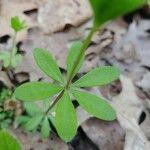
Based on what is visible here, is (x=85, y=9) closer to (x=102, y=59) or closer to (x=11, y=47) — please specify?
(x=102, y=59)

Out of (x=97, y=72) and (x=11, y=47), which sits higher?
(x=97, y=72)

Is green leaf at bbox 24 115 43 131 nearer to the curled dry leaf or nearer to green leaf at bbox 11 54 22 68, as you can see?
green leaf at bbox 11 54 22 68

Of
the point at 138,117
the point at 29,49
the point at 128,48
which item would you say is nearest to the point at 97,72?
the point at 138,117

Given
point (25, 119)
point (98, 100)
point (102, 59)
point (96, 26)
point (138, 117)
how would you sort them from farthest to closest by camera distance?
1. point (102, 59)
2. point (138, 117)
3. point (25, 119)
4. point (98, 100)
5. point (96, 26)

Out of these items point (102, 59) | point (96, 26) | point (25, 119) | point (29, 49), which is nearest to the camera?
point (96, 26)

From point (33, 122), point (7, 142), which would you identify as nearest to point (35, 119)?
point (33, 122)

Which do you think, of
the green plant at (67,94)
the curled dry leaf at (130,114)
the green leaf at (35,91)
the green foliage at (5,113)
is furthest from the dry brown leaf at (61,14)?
the green leaf at (35,91)

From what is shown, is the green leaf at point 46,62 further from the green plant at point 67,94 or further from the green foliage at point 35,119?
the green foliage at point 35,119
